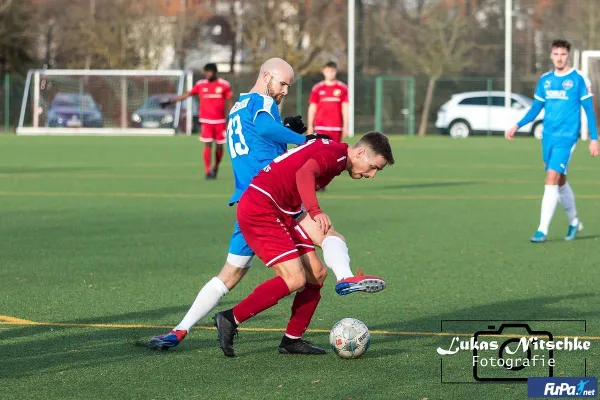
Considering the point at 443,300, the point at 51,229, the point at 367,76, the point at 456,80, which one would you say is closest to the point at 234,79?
the point at 367,76

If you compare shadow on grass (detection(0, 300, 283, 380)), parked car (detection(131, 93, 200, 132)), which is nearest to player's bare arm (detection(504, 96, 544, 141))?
shadow on grass (detection(0, 300, 283, 380))

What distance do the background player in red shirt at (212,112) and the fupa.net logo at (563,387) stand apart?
1665 cm

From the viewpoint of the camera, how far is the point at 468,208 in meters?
17.6

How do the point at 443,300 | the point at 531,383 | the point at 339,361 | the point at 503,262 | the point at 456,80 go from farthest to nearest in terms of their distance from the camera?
the point at 456,80 → the point at 503,262 → the point at 443,300 → the point at 339,361 → the point at 531,383

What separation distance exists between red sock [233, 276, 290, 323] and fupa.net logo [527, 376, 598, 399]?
5.00 feet

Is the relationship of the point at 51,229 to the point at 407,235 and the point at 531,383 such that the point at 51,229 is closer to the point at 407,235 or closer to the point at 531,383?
the point at 407,235

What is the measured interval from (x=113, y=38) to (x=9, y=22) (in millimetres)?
4838

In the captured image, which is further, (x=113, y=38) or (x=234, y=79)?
(x=113, y=38)

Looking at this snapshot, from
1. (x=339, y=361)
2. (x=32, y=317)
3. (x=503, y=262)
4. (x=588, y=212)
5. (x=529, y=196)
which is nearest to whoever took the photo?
(x=339, y=361)

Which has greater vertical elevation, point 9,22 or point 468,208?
point 9,22

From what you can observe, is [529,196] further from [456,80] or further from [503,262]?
[456,80]

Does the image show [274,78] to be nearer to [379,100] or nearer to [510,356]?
[510,356]

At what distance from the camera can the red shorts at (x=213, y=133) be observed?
2297 cm

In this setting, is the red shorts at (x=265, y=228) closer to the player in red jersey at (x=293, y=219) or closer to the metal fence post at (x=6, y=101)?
the player in red jersey at (x=293, y=219)
